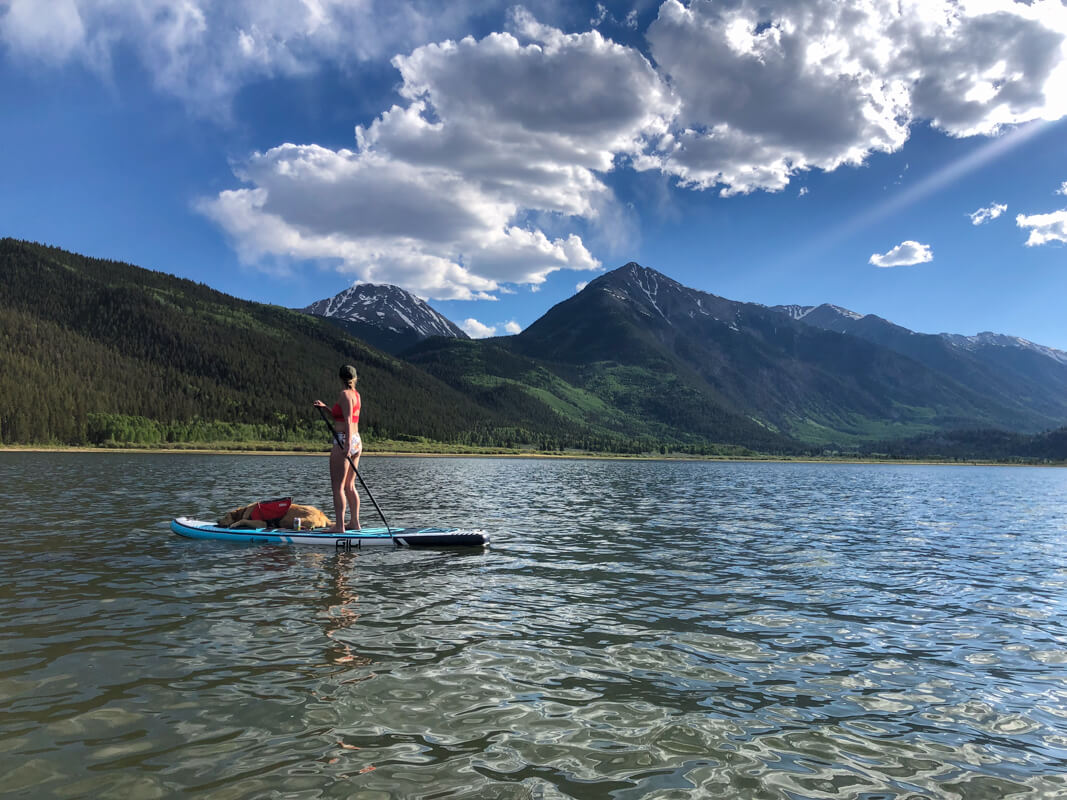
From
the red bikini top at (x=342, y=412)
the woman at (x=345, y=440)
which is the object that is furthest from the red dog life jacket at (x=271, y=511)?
the red bikini top at (x=342, y=412)

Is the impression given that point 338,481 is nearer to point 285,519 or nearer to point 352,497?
point 352,497

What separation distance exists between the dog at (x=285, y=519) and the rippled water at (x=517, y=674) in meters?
1.49

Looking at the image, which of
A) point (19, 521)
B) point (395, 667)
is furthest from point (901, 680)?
point (19, 521)

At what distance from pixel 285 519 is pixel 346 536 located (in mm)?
3639

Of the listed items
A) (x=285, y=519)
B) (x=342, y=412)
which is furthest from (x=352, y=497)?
(x=342, y=412)

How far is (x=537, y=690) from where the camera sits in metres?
10.1

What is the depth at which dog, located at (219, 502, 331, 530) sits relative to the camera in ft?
80.6

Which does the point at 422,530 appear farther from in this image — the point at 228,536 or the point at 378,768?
the point at 378,768

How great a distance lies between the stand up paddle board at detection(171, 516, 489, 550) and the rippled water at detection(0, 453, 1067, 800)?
61cm

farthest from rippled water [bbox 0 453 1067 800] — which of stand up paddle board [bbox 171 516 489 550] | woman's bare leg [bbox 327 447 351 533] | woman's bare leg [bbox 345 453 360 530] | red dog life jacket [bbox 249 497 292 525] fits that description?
red dog life jacket [bbox 249 497 292 525]

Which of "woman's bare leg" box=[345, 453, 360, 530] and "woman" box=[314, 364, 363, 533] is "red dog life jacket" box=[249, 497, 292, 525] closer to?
"woman's bare leg" box=[345, 453, 360, 530]

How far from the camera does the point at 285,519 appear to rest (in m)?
24.7

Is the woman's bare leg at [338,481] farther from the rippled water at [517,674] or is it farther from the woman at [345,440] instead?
the rippled water at [517,674]

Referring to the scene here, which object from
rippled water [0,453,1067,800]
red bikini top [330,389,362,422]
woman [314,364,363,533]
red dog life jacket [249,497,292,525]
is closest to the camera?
rippled water [0,453,1067,800]
